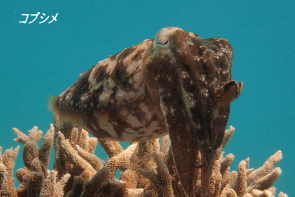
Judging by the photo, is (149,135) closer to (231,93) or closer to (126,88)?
(126,88)

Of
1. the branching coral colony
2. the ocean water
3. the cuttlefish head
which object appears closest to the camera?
the cuttlefish head

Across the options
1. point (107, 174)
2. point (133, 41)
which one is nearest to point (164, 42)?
point (107, 174)

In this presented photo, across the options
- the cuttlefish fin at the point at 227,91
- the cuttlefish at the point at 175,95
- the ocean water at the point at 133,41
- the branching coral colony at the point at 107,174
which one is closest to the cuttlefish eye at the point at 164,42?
the cuttlefish at the point at 175,95

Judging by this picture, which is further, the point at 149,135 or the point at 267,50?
the point at 267,50

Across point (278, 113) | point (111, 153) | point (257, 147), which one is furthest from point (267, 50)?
point (111, 153)

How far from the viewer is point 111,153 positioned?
317cm

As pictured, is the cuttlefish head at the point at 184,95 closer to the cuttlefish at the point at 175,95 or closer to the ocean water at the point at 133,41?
the cuttlefish at the point at 175,95

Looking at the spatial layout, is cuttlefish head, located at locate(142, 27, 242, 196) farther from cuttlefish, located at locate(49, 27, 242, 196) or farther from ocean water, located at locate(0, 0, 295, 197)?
ocean water, located at locate(0, 0, 295, 197)

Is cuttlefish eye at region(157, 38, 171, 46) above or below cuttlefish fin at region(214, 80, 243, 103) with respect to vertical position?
above

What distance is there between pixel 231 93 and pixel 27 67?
125 metres

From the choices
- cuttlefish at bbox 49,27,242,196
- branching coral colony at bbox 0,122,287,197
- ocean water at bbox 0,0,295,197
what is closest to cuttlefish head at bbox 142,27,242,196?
cuttlefish at bbox 49,27,242,196

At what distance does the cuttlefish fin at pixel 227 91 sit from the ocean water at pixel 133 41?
7207 centimetres

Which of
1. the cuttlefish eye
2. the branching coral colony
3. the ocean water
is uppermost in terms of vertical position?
the ocean water

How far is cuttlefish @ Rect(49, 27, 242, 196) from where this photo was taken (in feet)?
4.19
